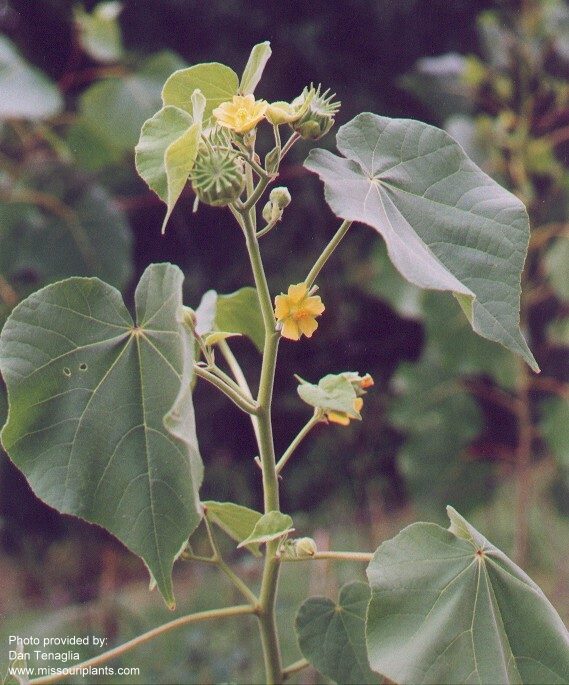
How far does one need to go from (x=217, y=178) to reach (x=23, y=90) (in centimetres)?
94

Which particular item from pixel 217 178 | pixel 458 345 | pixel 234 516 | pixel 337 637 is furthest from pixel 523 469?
pixel 217 178

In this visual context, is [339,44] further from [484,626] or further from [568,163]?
[484,626]

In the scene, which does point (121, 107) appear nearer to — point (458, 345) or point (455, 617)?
point (458, 345)

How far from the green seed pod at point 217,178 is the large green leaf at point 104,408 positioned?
5 centimetres

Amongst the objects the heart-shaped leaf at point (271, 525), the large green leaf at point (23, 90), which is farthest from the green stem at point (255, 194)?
the large green leaf at point (23, 90)

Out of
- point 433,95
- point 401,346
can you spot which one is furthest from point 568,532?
point 433,95

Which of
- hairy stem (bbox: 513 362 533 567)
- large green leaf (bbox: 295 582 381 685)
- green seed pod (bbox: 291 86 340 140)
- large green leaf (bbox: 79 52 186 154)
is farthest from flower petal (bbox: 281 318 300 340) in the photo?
large green leaf (bbox: 79 52 186 154)

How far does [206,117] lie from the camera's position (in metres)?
0.49

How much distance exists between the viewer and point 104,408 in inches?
18.5

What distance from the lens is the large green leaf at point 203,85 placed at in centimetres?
47

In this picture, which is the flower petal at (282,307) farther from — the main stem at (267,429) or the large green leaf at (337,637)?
the large green leaf at (337,637)

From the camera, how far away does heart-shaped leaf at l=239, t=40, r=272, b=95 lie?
0.46 m

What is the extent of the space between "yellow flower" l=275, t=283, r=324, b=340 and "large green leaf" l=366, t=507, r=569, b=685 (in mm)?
127

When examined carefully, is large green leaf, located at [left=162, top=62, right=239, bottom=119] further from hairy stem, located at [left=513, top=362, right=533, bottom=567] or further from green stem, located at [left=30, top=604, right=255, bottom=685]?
hairy stem, located at [left=513, top=362, right=533, bottom=567]
